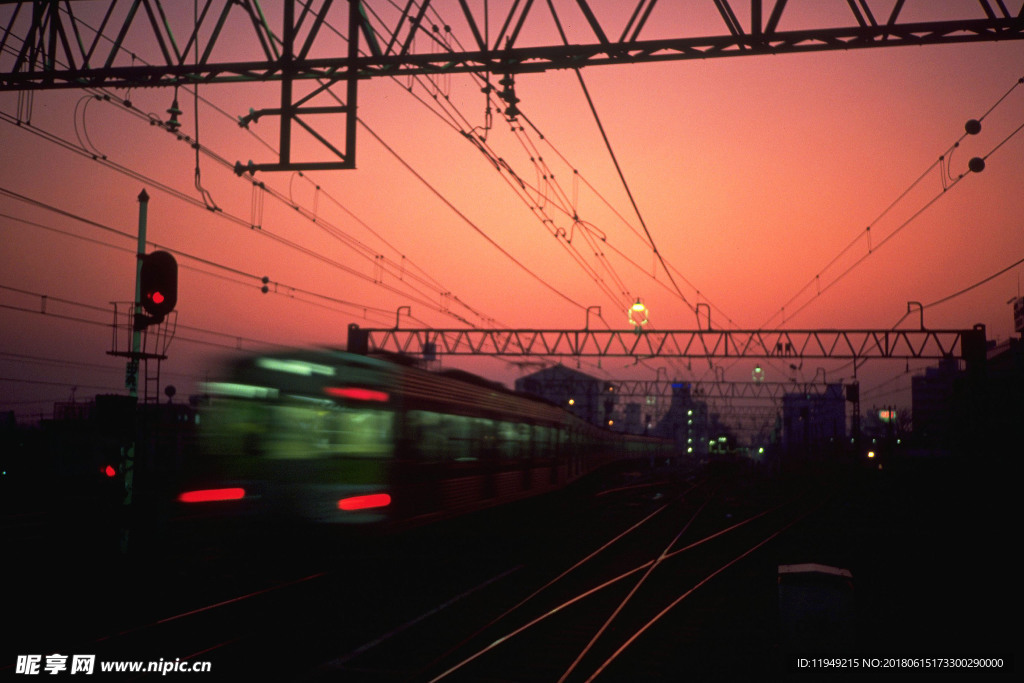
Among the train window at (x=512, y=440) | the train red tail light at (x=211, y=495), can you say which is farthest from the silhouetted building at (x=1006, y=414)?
the train red tail light at (x=211, y=495)

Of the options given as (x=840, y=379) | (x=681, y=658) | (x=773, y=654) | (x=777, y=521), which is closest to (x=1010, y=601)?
(x=773, y=654)

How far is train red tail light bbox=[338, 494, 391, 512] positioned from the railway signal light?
486 centimetres

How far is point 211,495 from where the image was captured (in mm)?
12680

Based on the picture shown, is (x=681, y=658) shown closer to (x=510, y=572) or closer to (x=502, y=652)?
(x=502, y=652)

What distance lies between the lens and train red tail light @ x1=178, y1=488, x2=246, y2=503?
41.2ft

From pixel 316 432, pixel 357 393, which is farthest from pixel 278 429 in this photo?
pixel 357 393

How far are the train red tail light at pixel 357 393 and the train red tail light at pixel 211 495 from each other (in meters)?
1.87

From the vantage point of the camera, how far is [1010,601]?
12.3 meters

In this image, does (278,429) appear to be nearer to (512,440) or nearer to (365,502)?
(365,502)

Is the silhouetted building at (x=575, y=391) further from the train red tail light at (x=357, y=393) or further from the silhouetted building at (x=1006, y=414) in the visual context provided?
the silhouetted building at (x=1006, y=414)

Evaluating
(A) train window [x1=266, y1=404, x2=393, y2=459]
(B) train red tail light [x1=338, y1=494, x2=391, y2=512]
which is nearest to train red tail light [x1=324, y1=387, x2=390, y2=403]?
(A) train window [x1=266, y1=404, x2=393, y2=459]

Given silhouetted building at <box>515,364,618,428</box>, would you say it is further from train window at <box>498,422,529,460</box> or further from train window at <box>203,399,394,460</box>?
train window at <box>203,399,394,460</box>

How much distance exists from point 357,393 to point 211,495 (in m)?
2.51

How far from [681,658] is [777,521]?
17056 mm
